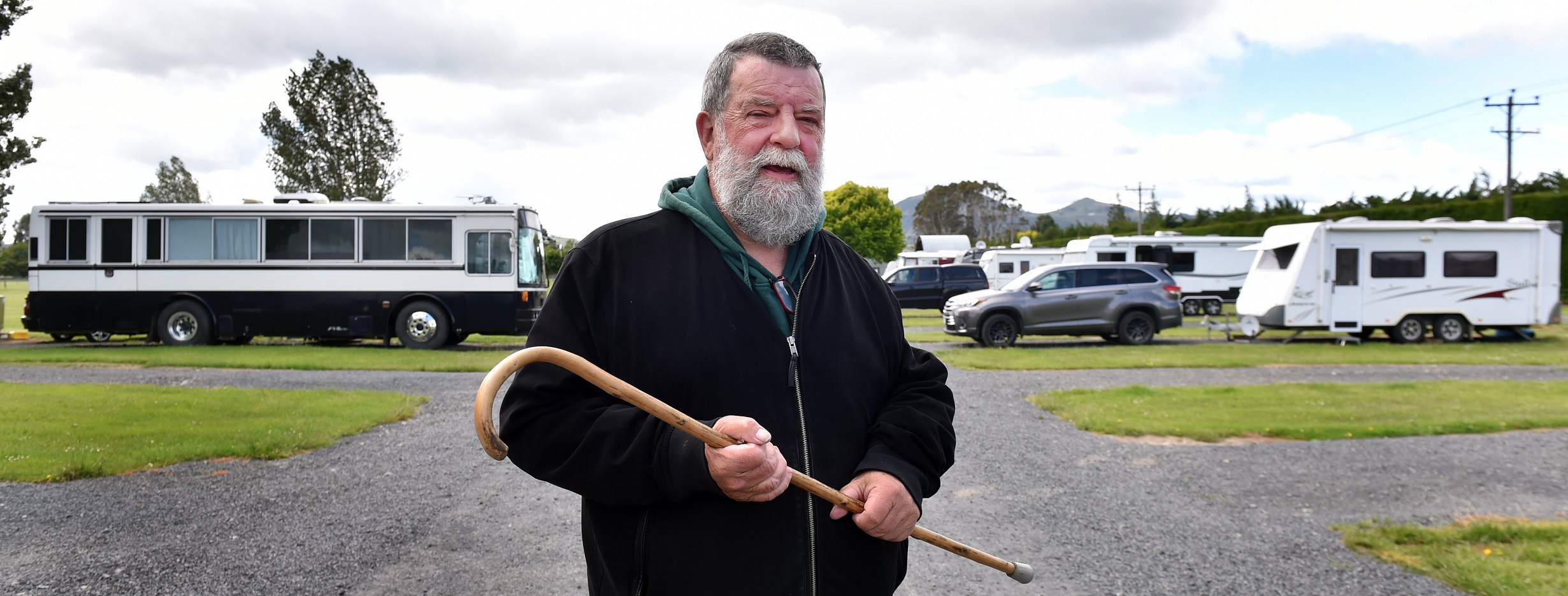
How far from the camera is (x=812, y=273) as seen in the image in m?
2.34

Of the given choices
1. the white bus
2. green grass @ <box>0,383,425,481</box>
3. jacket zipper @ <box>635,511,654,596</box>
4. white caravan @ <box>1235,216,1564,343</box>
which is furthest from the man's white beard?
white caravan @ <box>1235,216,1564,343</box>

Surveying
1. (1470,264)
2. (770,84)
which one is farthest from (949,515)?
(1470,264)

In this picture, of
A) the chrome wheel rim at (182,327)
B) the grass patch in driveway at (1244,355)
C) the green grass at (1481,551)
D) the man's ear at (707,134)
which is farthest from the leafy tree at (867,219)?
the man's ear at (707,134)

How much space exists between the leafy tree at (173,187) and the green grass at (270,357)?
58053 millimetres

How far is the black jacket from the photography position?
2.03 metres

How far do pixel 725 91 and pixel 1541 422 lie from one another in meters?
9.69

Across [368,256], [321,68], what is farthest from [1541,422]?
[321,68]

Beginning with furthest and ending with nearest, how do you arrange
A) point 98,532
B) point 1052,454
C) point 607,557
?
point 1052,454, point 98,532, point 607,557

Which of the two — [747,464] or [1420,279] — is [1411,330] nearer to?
[1420,279]

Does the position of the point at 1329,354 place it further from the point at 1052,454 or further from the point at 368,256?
the point at 368,256

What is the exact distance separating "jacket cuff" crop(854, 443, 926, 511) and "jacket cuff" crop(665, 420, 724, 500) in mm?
368

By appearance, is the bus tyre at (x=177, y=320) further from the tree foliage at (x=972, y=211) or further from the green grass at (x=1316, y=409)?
the tree foliage at (x=972, y=211)

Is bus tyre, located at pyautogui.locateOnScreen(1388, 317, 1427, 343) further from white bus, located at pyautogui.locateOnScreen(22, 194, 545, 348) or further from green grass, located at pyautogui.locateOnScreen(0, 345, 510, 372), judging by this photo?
green grass, located at pyautogui.locateOnScreen(0, 345, 510, 372)

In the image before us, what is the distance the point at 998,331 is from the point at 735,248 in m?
16.7
